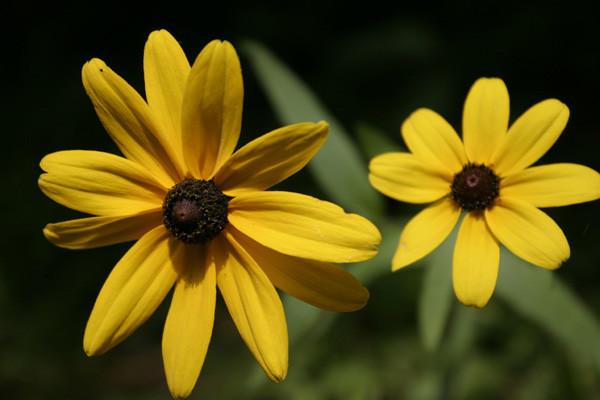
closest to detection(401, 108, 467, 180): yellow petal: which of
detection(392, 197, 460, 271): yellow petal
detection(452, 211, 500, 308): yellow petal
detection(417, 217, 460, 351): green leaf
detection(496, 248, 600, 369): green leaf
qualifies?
detection(392, 197, 460, 271): yellow petal

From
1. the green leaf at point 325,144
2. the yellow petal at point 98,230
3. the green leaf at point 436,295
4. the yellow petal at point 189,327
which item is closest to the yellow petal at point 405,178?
the green leaf at point 436,295

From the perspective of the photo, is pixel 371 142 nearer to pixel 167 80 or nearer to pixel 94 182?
pixel 167 80

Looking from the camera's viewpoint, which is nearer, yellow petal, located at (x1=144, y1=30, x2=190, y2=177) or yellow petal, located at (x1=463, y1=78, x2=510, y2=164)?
yellow petal, located at (x1=144, y1=30, x2=190, y2=177)

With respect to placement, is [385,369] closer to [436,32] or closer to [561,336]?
[561,336]

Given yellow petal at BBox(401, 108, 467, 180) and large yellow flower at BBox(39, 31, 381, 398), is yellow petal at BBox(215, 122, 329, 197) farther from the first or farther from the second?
yellow petal at BBox(401, 108, 467, 180)

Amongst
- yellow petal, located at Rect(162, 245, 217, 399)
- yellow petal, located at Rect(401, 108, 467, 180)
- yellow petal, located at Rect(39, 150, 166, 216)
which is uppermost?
yellow petal, located at Rect(401, 108, 467, 180)
